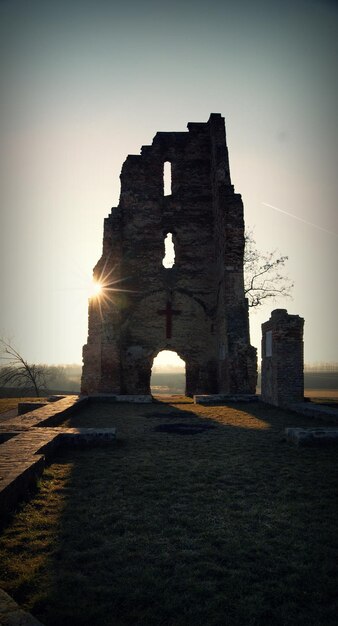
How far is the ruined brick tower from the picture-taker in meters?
15.1

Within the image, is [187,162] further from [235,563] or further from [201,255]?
[235,563]

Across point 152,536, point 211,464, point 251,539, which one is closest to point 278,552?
point 251,539

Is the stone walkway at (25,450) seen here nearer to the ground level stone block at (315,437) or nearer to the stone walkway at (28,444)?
the stone walkway at (28,444)

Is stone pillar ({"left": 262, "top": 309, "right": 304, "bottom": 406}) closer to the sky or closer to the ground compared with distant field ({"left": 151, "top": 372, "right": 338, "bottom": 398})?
closer to the sky

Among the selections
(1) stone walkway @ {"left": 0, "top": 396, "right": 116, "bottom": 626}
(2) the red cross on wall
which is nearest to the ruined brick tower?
(2) the red cross on wall

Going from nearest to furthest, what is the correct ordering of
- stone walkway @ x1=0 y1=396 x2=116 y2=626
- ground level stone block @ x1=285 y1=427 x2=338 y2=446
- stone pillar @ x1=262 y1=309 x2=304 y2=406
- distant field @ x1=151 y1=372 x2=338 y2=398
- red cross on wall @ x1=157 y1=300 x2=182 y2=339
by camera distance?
1. stone walkway @ x1=0 y1=396 x2=116 y2=626
2. ground level stone block @ x1=285 y1=427 x2=338 y2=446
3. stone pillar @ x1=262 y1=309 x2=304 y2=406
4. red cross on wall @ x1=157 y1=300 x2=182 y2=339
5. distant field @ x1=151 y1=372 x2=338 y2=398

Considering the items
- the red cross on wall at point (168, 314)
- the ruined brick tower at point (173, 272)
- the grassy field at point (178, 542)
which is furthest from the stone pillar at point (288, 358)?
the red cross on wall at point (168, 314)

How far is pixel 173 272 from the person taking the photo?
1708 cm

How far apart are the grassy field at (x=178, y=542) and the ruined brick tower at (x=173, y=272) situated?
10.3 m

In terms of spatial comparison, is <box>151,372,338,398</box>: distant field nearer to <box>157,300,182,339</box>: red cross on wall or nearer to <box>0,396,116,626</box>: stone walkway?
<box>157,300,182,339</box>: red cross on wall

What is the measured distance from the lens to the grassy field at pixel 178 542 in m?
1.92

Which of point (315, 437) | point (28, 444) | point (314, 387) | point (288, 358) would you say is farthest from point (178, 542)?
point (314, 387)

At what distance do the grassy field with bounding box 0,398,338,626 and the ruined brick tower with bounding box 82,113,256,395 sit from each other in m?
10.3

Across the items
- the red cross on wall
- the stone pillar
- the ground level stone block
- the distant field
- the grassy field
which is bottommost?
the distant field
